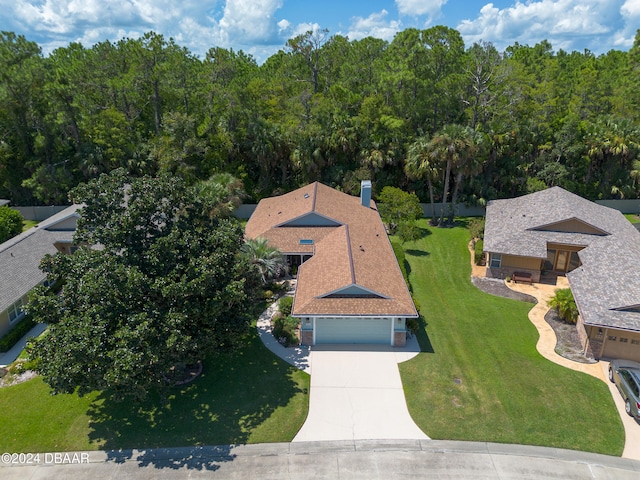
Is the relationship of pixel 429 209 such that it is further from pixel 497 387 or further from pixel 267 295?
pixel 497 387

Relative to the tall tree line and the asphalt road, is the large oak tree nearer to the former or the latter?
the asphalt road

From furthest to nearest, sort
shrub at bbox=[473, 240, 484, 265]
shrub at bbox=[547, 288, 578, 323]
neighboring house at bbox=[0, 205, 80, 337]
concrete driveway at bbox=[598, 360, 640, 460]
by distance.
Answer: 1. shrub at bbox=[473, 240, 484, 265]
2. shrub at bbox=[547, 288, 578, 323]
3. neighboring house at bbox=[0, 205, 80, 337]
4. concrete driveway at bbox=[598, 360, 640, 460]

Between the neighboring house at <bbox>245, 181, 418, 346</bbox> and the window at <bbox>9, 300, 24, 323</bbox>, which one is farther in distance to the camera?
the window at <bbox>9, 300, 24, 323</bbox>

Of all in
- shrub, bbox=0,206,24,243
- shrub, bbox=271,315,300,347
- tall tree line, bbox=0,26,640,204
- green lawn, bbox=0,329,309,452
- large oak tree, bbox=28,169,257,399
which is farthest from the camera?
tall tree line, bbox=0,26,640,204

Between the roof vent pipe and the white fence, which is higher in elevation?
the roof vent pipe

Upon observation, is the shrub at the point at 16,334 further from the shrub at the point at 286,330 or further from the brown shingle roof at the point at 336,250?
the brown shingle roof at the point at 336,250

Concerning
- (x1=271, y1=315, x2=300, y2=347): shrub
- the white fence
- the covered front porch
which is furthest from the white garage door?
the white fence

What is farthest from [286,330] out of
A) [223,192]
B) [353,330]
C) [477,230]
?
[477,230]

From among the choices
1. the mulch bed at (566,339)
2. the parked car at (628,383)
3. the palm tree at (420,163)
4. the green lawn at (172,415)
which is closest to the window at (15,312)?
the green lawn at (172,415)
